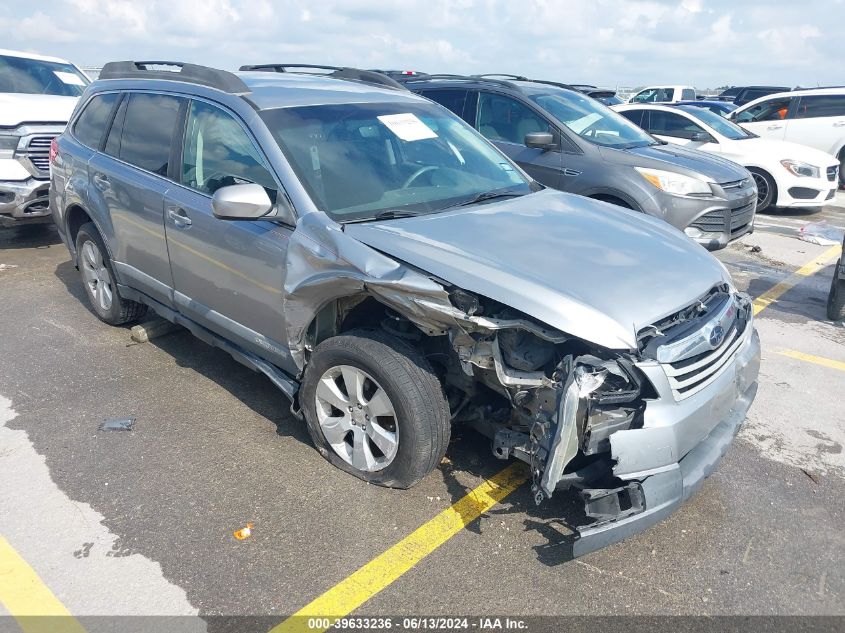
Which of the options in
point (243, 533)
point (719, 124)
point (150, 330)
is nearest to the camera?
point (243, 533)

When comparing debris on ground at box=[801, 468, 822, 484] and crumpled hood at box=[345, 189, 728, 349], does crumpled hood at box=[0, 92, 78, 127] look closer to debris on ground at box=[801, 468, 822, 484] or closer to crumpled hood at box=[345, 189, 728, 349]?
crumpled hood at box=[345, 189, 728, 349]

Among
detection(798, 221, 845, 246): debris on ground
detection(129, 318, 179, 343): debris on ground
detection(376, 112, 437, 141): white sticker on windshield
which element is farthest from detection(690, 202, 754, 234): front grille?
detection(129, 318, 179, 343): debris on ground

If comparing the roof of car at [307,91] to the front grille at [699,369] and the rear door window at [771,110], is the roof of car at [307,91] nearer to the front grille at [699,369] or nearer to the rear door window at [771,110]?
the front grille at [699,369]

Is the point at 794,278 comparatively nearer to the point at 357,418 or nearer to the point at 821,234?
the point at 821,234

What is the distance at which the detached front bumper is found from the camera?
7070mm

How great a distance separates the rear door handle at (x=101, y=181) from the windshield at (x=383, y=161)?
1.72m

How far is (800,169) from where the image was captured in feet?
34.0

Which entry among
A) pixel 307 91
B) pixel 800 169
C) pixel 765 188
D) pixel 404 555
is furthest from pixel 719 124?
pixel 404 555

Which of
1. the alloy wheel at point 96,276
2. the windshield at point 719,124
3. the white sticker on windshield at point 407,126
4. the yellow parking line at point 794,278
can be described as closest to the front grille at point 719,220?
the yellow parking line at point 794,278

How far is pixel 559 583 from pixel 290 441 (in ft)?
5.57

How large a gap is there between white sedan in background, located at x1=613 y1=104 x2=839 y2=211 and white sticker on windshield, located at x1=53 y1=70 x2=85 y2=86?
28.6 ft

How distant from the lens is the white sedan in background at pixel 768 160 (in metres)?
10.3

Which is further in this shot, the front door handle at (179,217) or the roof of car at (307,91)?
Answer: the front door handle at (179,217)

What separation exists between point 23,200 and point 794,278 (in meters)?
8.21
